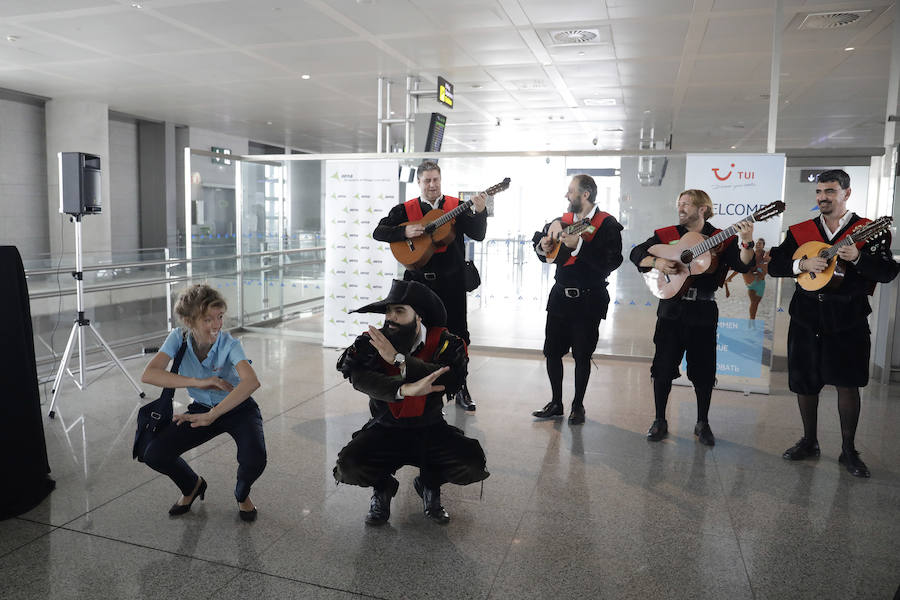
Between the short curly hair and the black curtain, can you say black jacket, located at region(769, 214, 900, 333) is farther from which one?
the black curtain

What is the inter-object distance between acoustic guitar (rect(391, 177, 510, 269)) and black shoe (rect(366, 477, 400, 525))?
1961 mm

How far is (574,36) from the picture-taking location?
22.2 feet

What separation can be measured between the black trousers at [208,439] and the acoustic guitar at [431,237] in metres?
1.90

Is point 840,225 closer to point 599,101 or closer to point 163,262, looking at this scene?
point 163,262

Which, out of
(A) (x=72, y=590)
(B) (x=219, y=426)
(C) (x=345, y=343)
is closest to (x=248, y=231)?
(C) (x=345, y=343)

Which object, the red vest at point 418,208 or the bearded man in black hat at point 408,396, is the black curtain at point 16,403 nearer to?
the bearded man in black hat at point 408,396

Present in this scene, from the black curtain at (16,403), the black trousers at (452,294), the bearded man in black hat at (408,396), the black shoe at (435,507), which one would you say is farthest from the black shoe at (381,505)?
the black trousers at (452,294)

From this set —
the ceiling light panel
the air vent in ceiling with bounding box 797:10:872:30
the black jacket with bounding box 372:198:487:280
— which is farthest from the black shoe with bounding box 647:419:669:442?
the ceiling light panel

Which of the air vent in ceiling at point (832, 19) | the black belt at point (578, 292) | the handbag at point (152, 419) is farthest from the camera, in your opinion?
the air vent in ceiling at point (832, 19)

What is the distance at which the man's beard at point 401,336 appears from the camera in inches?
109

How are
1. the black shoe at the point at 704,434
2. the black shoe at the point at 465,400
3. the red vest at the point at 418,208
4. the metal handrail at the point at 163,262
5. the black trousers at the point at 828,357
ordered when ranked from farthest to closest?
the metal handrail at the point at 163,262 → the black shoe at the point at 465,400 → the red vest at the point at 418,208 → the black shoe at the point at 704,434 → the black trousers at the point at 828,357

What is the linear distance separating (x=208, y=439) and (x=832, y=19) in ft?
20.9

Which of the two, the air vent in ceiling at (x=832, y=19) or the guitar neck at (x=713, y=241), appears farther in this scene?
the air vent in ceiling at (x=832, y=19)

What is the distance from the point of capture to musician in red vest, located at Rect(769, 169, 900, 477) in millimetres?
3479
